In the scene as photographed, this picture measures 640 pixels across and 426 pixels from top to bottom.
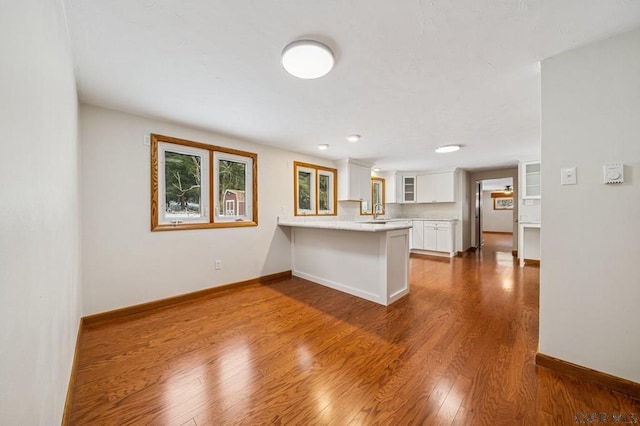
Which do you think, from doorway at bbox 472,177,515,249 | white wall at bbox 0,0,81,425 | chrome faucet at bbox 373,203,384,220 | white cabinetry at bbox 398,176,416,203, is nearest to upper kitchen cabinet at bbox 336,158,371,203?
chrome faucet at bbox 373,203,384,220

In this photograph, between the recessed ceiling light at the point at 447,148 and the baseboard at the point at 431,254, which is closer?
the recessed ceiling light at the point at 447,148

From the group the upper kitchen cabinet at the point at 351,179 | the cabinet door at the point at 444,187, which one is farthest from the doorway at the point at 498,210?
the upper kitchen cabinet at the point at 351,179

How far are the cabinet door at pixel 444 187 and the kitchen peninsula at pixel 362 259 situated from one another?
143 inches

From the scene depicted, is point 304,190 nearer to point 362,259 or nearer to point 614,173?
point 362,259

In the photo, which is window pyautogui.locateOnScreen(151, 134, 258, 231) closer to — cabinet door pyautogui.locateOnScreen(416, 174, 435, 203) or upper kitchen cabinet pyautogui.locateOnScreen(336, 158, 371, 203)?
upper kitchen cabinet pyautogui.locateOnScreen(336, 158, 371, 203)

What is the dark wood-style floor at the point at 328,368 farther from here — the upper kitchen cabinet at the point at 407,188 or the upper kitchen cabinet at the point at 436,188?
the upper kitchen cabinet at the point at 407,188

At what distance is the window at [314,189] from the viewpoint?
4496 millimetres

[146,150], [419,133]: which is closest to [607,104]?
[419,133]

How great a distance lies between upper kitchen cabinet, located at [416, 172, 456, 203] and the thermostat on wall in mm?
4808

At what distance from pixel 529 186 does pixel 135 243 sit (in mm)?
6788

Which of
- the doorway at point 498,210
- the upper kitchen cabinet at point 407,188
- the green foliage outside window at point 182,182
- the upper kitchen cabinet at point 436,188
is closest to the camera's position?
the green foliage outside window at point 182,182

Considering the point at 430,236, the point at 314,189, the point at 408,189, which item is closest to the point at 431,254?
the point at 430,236

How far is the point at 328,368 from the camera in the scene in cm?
175

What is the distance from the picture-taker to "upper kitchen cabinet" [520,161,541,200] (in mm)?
4926
